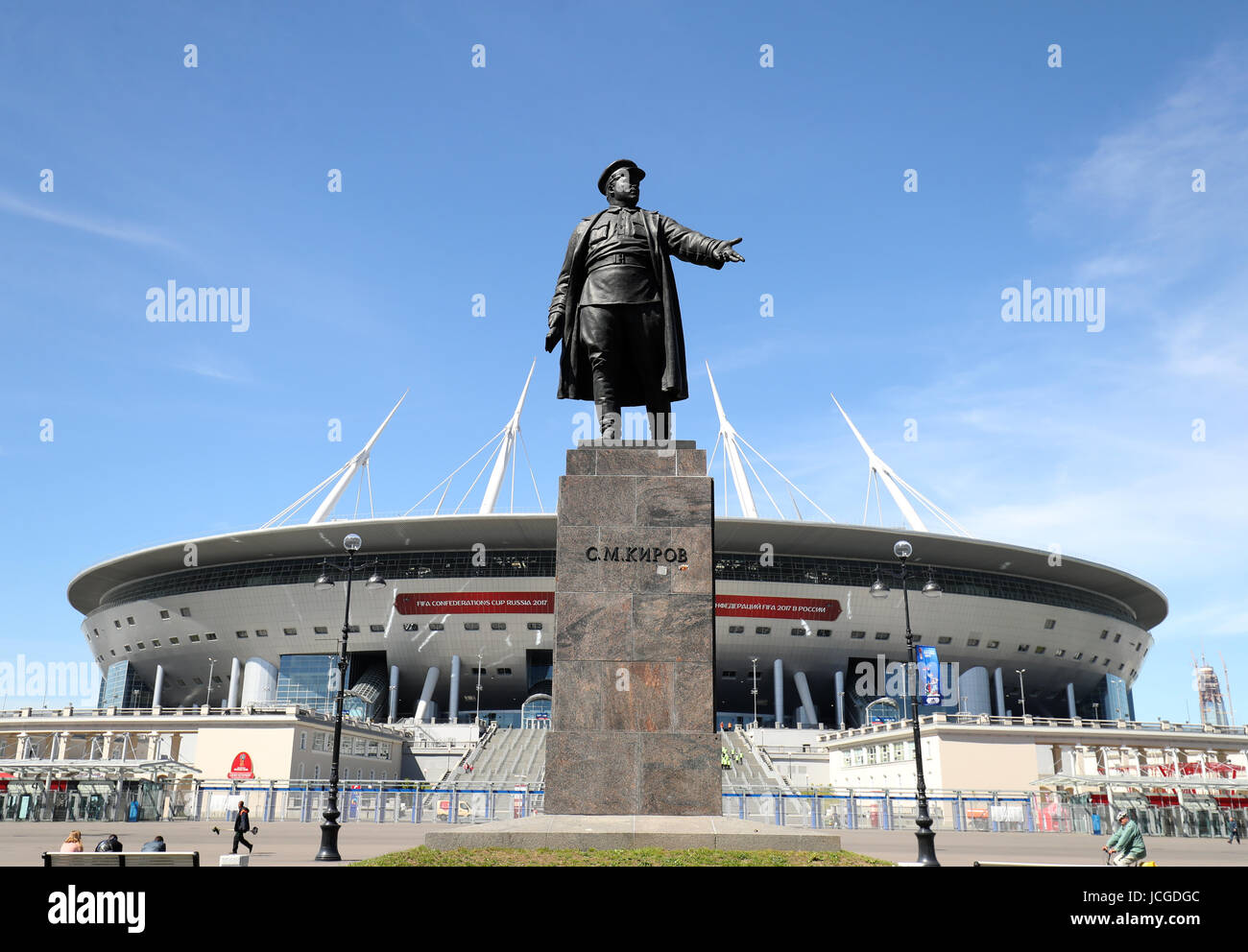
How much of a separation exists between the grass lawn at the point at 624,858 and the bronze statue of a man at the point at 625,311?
5.26 meters

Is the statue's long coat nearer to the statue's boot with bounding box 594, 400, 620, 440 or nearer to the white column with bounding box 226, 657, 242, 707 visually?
the statue's boot with bounding box 594, 400, 620, 440

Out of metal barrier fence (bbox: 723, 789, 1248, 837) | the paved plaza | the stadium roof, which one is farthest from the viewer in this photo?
the stadium roof

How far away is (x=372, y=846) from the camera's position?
23.8 meters

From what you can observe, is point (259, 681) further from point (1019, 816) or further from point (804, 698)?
point (1019, 816)

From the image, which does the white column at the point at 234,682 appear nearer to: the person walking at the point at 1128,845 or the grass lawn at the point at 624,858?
the person walking at the point at 1128,845

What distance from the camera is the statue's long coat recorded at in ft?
40.9

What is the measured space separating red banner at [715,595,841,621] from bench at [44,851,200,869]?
69878mm

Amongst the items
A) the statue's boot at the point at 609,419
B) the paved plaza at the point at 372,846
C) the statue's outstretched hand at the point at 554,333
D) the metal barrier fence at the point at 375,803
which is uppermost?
the statue's outstretched hand at the point at 554,333

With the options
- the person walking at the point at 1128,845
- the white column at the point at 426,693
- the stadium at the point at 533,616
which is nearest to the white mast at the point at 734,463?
the stadium at the point at 533,616

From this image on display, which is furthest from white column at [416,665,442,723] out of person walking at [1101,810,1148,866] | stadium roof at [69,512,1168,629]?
person walking at [1101,810,1148,866]

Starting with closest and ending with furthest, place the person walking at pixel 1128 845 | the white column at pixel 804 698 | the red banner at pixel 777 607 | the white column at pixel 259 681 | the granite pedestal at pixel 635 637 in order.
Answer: the granite pedestal at pixel 635 637, the person walking at pixel 1128 845, the red banner at pixel 777 607, the white column at pixel 804 698, the white column at pixel 259 681

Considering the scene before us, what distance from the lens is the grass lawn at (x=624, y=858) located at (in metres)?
8.28

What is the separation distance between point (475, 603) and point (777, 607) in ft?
79.9

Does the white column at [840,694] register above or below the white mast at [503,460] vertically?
below
